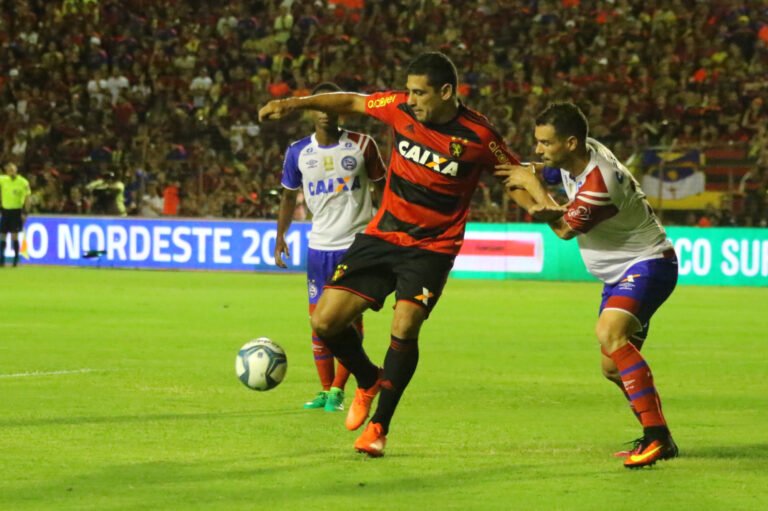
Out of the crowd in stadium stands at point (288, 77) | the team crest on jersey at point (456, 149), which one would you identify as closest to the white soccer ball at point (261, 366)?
the team crest on jersey at point (456, 149)

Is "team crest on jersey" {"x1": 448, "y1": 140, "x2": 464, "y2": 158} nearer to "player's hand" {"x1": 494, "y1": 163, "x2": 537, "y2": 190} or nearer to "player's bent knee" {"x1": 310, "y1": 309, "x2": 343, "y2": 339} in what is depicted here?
"player's hand" {"x1": 494, "y1": 163, "x2": 537, "y2": 190}

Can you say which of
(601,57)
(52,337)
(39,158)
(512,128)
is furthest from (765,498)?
(39,158)

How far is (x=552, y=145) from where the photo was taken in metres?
7.87

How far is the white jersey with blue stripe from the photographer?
10.6 metres

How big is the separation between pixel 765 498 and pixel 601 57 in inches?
1010

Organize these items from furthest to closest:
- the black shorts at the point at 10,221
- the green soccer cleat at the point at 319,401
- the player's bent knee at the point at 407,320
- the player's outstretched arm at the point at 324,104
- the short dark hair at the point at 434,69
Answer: the black shorts at the point at 10,221, the green soccer cleat at the point at 319,401, the player's outstretched arm at the point at 324,104, the player's bent knee at the point at 407,320, the short dark hair at the point at 434,69

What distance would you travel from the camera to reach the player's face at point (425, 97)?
8141 millimetres

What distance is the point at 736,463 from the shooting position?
7902 millimetres

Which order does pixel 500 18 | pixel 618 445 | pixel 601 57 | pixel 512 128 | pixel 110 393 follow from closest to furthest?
pixel 618 445 → pixel 110 393 → pixel 512 128 → pixel 601 57 → pixel 500 18

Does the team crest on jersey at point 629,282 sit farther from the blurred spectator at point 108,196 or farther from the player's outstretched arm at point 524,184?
the blurred spectator at point 108,196

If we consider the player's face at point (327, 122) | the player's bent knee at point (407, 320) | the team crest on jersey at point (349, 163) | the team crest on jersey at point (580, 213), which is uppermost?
the team crest on jersey at point (580, 213)

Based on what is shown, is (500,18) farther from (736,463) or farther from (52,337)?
(736,463)

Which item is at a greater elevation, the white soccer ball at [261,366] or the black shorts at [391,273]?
the black shorts at [391,273]

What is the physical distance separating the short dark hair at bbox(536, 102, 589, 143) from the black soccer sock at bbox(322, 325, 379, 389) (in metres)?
1.85
